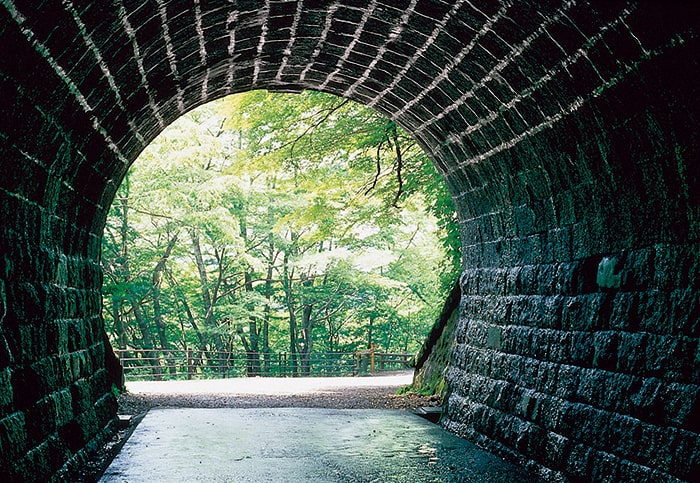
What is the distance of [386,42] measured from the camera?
7539mm

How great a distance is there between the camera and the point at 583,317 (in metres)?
6.45

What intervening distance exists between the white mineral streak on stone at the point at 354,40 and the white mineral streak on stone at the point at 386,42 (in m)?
0.25

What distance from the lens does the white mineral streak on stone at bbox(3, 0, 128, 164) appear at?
4043 mm

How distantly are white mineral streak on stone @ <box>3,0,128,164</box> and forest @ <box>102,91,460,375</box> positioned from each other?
7.62 metres

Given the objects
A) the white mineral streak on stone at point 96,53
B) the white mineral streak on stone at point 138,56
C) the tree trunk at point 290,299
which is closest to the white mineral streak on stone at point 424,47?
the white mineral streak on stone at point 138,56

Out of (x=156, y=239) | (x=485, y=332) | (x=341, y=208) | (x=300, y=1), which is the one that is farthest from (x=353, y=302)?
(x=300, y=1)

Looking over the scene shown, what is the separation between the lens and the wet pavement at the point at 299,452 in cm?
636

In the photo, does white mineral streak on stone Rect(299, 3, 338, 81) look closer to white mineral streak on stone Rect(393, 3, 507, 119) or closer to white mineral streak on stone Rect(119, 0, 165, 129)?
white mineral streak on stone Rect(393, 3, 507, 119)

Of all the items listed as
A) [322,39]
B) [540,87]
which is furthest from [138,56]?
[540,87]

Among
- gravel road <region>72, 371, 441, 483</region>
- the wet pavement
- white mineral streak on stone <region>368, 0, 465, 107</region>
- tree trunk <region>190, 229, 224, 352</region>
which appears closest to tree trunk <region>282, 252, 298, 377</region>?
tree trunk <region>190, 229, 224, 352</region>

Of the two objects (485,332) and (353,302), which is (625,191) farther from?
(353,302)

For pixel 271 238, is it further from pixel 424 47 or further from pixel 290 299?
pixel 424 47

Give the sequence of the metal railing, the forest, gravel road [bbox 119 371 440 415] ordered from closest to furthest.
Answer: gravel road [bbox 119 371 440 415], the forest, the metal railing

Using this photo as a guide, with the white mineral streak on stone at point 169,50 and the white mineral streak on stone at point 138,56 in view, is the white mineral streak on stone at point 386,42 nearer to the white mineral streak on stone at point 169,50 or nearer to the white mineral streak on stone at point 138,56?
the white mineral streak on stone at point 169,50
